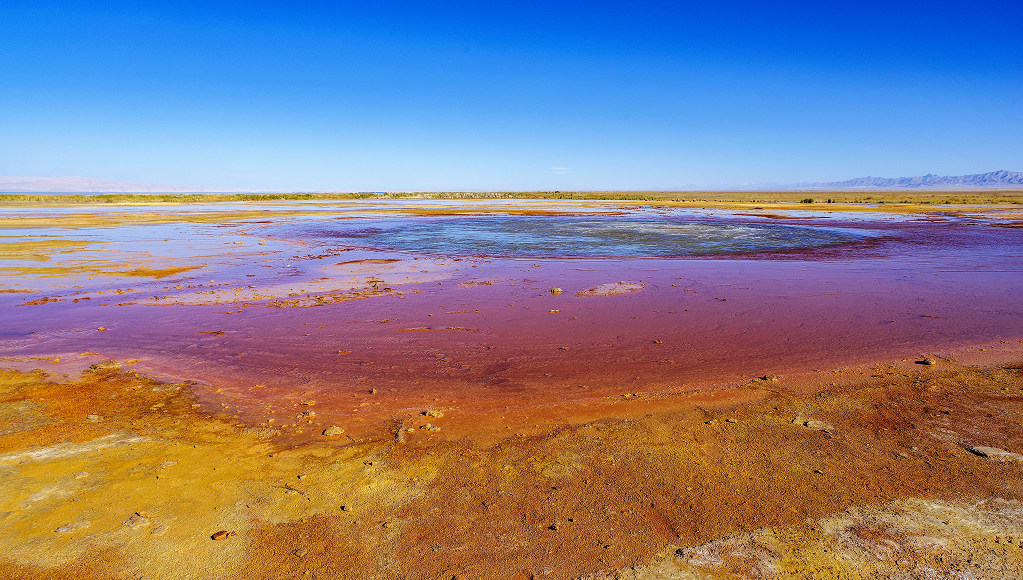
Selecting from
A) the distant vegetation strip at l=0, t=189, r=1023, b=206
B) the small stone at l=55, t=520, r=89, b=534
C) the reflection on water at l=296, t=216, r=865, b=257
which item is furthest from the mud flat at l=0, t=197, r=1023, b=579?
the distant vegetation strip at l=0, t=189, r=1023, b=206

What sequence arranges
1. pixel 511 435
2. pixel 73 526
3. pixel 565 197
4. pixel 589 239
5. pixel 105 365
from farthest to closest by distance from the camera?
pixel 565 197, pixel 589 239, pixel 105 365, pixel 511 435, pixel 73 526

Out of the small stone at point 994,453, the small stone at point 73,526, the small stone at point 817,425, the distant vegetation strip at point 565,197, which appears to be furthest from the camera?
the distant vegetation strip at point 565,197

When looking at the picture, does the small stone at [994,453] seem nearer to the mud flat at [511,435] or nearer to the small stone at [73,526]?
the mud flat at [511,435]

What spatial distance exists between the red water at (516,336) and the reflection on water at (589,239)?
688 cm

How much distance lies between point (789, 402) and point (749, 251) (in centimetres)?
1612

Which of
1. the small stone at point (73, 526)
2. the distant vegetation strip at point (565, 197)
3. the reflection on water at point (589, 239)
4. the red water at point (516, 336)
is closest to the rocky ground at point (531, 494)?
the small stone at point (73, 526)

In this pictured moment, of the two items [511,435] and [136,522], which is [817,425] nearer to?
[511,435]

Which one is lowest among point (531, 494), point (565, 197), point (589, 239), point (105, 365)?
point (531, 494)

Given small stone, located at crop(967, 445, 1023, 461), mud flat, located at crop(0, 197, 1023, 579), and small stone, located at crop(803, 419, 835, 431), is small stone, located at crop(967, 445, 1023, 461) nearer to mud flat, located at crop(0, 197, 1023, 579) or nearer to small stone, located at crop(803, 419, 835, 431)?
mud flat, located at crop(0, 197, 1023, 579)

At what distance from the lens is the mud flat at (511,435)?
3.28 metres

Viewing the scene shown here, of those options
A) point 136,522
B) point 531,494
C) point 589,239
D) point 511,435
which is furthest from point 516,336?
point 589,239

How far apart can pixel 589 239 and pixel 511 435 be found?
20712 millimetres

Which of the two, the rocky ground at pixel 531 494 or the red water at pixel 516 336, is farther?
the red water at pixel 516 336

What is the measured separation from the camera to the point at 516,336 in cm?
816
